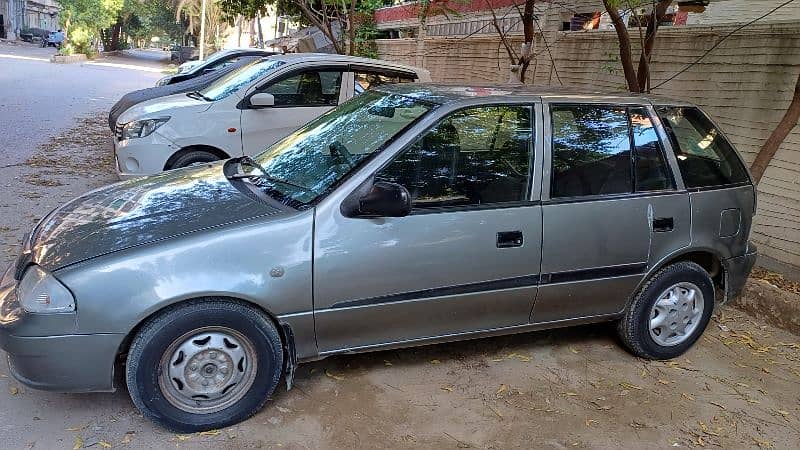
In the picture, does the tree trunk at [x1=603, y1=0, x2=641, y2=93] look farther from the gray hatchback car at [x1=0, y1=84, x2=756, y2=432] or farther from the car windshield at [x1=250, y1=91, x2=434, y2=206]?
the car windshield at [x1=250, y1=91, x2=434, y2=206]

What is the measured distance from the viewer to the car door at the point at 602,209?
368 cm

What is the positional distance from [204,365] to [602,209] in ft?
7.68

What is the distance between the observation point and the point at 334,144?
3783 millimetres

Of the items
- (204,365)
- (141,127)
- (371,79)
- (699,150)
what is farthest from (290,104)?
(204,365)

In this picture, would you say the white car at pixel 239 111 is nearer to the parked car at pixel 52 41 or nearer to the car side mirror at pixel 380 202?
the car side mirror at pixel 380 202

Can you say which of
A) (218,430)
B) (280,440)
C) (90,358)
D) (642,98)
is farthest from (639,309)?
(90,358)

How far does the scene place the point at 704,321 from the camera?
4250mm

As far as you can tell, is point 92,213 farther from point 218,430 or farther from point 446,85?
point 446,85

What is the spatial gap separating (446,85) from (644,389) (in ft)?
7.31

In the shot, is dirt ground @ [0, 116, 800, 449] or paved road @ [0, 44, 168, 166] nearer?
dirt ground @ [0, 116, 800, 449]

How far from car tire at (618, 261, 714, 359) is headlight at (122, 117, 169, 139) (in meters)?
4.74

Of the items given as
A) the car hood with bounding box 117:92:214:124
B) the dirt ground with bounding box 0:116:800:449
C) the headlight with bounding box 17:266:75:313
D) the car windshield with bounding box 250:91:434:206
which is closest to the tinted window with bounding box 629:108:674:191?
the dirt ground with bounding box 0:116:800:449

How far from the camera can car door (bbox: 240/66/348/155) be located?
6754mm

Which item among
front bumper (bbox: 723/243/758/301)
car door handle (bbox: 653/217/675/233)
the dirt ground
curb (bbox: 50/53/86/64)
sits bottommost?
the dirt ground
